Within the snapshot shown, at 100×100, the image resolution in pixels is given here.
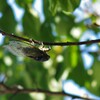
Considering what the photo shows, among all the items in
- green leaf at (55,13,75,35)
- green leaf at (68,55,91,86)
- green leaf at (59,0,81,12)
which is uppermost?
green leaf at (55,13,75,35)

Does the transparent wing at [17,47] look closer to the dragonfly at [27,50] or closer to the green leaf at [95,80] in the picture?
the dragonfly at [27,50]

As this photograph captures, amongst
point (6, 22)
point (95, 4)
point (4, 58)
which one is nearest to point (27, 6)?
point (6, 22)

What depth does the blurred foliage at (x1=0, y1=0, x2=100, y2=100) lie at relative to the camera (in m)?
2.03

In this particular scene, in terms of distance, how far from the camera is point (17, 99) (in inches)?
88.4

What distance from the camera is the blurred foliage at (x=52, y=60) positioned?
203 centimetres

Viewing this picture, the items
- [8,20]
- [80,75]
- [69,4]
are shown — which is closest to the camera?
[69,4]

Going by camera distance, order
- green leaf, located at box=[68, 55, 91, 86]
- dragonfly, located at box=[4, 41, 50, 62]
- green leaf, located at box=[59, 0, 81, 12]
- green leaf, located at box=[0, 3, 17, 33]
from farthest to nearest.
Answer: green leaf, located at box=[68, 55, 91, 86] < green leaf, located at box=[0, 3, 17, 33] < green leaf, located at box=[59, 0, 81, 12] < dragonfly, located at box=[4, 41, 50, 62]

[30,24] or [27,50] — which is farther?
[30,24]

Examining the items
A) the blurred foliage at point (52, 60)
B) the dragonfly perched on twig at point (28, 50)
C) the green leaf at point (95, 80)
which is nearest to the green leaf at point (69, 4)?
the dragonfly perched on twig at point (28, 50)

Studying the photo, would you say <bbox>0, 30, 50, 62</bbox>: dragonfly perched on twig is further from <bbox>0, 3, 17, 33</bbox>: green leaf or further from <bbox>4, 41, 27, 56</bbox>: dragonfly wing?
<bbox>0, 3, 17, 33</bbox>: green leaf

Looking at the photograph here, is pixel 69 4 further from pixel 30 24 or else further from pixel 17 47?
pixel 30 24

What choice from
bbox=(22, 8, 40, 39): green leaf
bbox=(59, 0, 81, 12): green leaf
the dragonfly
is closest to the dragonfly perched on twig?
the dragonfly

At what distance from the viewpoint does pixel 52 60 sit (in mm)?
2512

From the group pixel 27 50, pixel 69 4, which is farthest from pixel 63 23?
pixel 27 50
